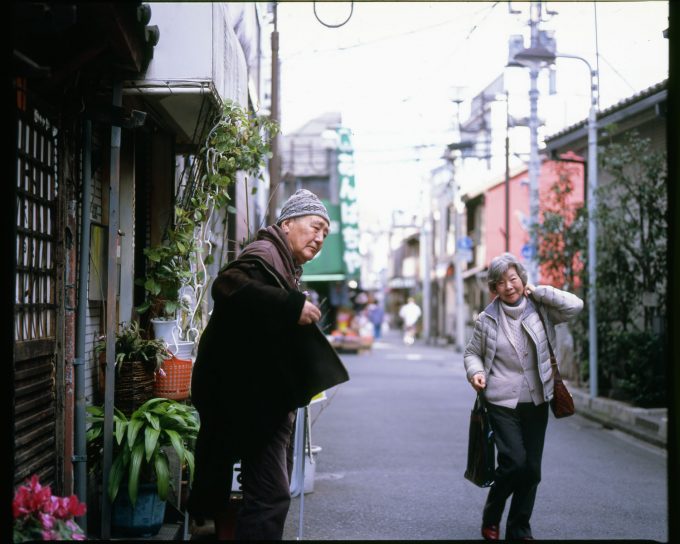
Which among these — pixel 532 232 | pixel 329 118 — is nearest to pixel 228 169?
pixel 532 232

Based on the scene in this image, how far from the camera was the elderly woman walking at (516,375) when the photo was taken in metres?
5.55

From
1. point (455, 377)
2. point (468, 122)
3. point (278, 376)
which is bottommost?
point (455, 377)

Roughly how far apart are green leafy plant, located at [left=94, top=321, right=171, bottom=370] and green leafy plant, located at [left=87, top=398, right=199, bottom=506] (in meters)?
0.33

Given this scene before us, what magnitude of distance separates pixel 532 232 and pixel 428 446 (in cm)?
636

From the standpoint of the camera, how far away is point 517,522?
221 inches

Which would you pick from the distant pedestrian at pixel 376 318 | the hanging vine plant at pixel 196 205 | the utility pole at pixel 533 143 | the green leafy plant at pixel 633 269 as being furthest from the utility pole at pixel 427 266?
the hanging vine plant at pixel 196 205

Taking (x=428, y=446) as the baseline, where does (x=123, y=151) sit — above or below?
above

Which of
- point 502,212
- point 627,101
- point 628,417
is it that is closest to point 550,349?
point 628,417

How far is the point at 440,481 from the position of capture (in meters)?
8.21

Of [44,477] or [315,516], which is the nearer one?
[44,477]

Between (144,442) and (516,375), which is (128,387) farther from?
(516,375)

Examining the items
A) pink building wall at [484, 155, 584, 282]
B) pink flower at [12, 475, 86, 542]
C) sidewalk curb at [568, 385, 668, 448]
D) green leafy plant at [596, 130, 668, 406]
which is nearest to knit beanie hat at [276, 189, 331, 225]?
pink flower at [12, 475, 86, 542]

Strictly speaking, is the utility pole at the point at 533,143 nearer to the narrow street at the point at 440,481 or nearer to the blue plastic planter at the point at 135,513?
the narrow street at the point at 440,481

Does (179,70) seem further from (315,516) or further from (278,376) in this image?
(315,516)
